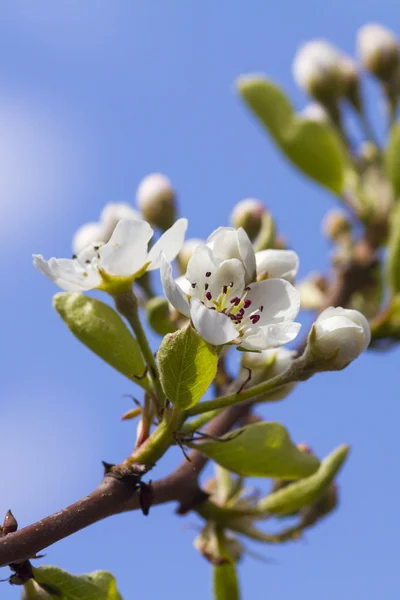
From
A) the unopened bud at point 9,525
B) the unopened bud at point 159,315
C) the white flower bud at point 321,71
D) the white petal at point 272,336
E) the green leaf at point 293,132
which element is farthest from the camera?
the white flower bud at point 321,71

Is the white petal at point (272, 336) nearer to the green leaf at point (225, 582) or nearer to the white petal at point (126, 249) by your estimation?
the white petal at point (126, 249)

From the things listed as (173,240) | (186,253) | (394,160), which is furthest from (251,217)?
(173,240)

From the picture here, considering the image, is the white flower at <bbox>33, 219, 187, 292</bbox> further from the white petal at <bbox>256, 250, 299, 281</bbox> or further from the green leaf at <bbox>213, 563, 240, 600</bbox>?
the green leaf at <bbox>213, 563, 240, 600</bbox>

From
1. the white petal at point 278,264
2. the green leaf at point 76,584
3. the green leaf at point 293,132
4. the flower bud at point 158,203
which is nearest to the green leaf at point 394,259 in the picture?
the green leaf at point 293,132

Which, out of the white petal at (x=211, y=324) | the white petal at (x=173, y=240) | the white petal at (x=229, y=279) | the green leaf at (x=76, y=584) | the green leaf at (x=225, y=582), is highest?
the white petal at (x=173, y=240)

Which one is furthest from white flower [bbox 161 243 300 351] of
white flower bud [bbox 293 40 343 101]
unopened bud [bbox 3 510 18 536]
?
white flower bud [bbox 293 40 343 101]

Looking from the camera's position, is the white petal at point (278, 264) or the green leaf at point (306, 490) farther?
the green leaf at point (306, 490)

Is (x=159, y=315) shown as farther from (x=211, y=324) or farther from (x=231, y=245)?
(x=211, y=324)
